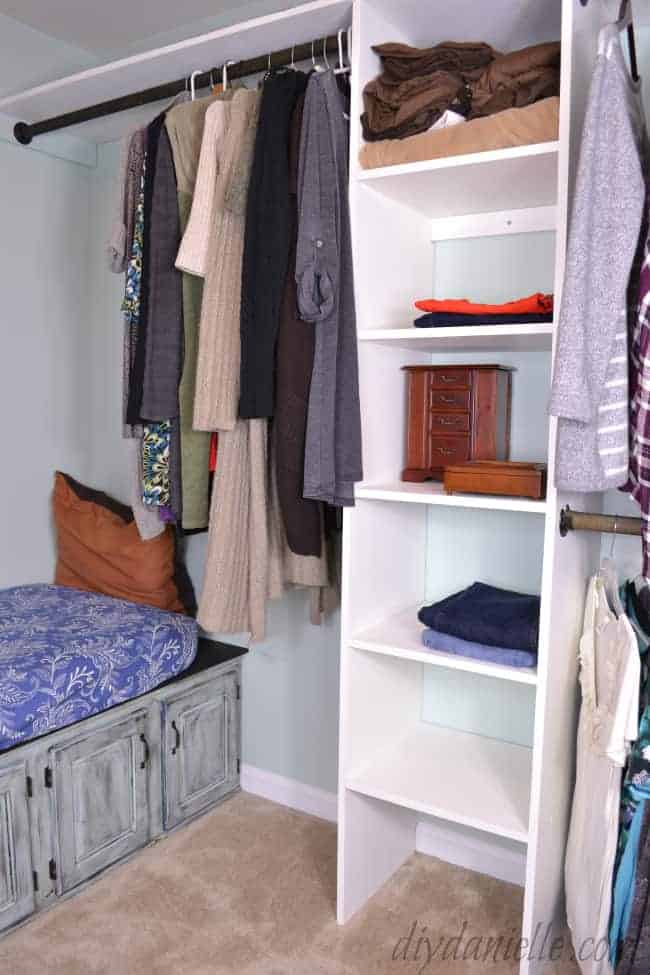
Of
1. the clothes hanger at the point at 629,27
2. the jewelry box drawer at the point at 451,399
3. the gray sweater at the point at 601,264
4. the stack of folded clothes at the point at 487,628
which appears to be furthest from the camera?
the jewelry box drawer at the point at 451,399

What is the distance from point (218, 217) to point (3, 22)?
1.37 m

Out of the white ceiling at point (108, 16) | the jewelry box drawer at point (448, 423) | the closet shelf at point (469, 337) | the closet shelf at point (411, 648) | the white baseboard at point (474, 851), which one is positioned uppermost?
the white ceiling at point (108, 16)

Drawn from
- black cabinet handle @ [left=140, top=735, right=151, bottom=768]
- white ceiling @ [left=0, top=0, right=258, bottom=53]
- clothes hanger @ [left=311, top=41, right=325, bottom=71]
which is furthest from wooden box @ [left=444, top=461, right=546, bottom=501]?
white ceiling @ [left=0, top=0, right=258, bottom=53]

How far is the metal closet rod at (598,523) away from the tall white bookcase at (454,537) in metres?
0.04

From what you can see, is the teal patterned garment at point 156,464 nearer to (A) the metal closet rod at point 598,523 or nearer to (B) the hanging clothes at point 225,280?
(B) the hanging clothes at point 225,280

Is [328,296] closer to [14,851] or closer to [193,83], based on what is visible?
[193,83]

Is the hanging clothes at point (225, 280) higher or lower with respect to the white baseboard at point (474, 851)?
higher

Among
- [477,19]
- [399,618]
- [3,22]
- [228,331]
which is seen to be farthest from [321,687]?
[3,22]

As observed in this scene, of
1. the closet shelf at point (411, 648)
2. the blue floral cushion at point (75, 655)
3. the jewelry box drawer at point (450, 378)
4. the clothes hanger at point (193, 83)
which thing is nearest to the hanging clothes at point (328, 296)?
the jewelry box drawer at point (450, 378)

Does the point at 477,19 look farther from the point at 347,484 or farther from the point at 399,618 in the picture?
the point at 399,618

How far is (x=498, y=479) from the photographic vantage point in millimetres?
1892

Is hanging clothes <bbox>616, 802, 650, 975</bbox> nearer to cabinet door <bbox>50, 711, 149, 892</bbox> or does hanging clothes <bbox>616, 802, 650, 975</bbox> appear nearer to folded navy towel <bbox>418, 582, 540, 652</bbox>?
folded navy towel <bbox>418, 582, 540, 652</bbox>

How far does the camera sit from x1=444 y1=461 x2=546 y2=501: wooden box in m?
1.85

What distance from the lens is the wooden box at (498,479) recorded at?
1.85 m
